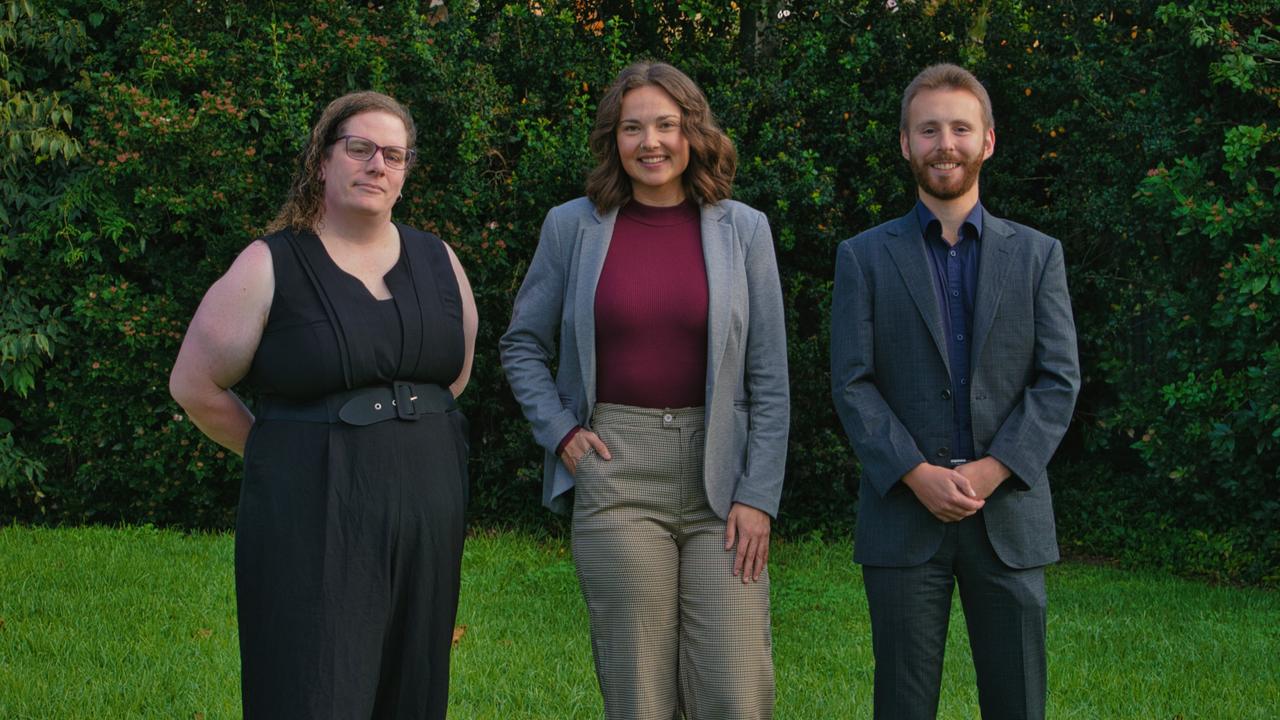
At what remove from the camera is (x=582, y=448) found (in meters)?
3.17

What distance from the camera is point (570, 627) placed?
591cm

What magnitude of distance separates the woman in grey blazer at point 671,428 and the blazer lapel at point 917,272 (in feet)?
1.15

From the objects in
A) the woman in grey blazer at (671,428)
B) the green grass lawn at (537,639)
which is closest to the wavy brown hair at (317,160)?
the woman in grey blazer at (671,428)

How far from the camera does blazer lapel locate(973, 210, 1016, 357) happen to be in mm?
3066

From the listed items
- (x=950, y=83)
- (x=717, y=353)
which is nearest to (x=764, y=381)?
(x=717, y=353)

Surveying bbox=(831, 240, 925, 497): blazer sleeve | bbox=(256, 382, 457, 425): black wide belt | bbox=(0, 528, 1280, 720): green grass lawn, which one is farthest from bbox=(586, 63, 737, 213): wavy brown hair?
bbox=(0, 528, 1280, 720): green grass lawn

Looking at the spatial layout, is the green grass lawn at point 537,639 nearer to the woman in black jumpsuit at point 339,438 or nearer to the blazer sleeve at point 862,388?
the woman in black jumpsuit at point 339,438

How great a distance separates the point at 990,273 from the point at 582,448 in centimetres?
119

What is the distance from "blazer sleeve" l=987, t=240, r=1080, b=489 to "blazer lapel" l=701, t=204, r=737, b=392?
76 cm

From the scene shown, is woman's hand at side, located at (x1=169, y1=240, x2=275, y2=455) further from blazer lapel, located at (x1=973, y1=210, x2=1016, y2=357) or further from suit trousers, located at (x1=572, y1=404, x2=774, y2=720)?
blazer lapel, located at (x1=973, y1=210, x2=1016, y2=357)

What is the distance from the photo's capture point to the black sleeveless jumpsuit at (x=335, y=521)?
2807 millimetres

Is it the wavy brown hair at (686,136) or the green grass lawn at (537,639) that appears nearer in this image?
the wavy brown hair at (686,136)

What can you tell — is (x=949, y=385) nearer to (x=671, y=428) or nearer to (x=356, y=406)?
(x=671, y=428)

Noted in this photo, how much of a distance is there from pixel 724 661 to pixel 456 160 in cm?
547
